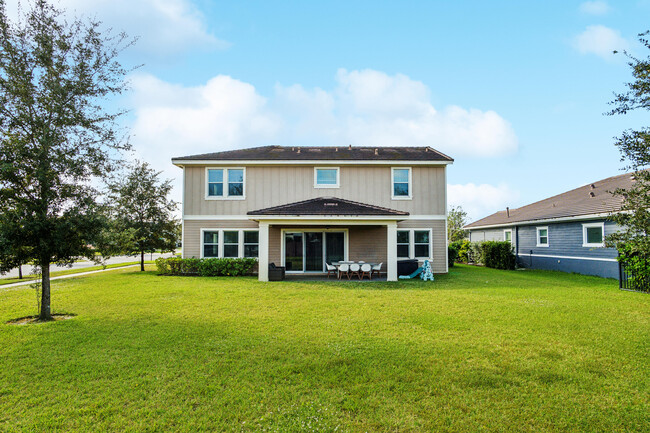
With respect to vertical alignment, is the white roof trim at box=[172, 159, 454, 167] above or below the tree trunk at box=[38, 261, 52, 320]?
above

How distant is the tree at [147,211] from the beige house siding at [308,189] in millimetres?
5058


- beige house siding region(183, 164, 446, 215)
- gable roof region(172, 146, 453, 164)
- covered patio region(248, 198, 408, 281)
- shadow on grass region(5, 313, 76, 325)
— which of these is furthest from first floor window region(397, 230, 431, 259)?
shadow on grass region(5, 313, 76, 325)

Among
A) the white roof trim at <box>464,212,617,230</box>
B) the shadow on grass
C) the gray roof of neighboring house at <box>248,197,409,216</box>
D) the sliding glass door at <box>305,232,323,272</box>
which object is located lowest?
the shadow on grass

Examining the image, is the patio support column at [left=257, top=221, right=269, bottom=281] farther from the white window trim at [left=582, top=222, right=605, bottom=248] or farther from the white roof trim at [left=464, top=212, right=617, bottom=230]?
the white window trim at [left=582, top=222, right=605, bottom=248]

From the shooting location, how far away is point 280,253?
16.9 m

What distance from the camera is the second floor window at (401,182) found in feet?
56.9

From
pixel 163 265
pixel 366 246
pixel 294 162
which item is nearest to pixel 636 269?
pixel 366 246

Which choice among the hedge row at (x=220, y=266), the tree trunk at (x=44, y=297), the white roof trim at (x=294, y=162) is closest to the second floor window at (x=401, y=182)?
the white roof trim at (x=294, y=162)

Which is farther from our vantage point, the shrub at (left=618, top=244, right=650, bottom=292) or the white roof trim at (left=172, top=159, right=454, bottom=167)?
the white roof trim at (left=172, top=159, right=454, bottom=167)

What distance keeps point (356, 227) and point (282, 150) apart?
629 centimetres

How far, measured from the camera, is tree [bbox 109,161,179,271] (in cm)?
2025

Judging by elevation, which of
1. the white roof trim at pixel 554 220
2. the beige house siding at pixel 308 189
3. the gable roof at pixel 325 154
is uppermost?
the gable roof at pixel 325 154

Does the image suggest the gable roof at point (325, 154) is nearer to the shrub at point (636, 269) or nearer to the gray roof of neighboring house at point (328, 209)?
the gray roof of neighboring house at point (328, 209)

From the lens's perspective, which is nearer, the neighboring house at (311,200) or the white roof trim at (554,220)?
the white roof trim at (554,220)
